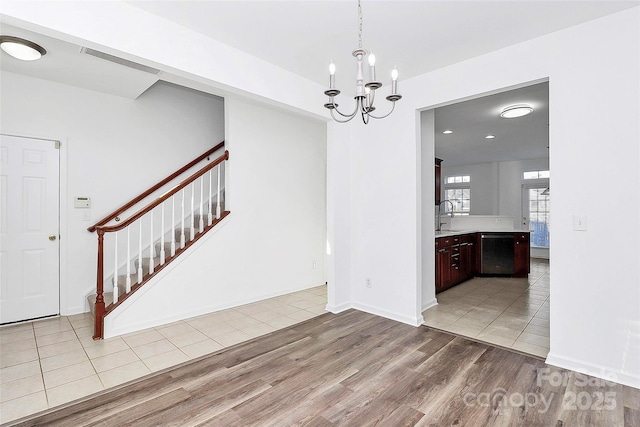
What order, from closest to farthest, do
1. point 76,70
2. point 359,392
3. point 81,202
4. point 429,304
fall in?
point 359,392 < point 76,70 < point 81,202 < point 429,304

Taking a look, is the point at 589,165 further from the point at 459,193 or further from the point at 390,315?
the point at 459,193

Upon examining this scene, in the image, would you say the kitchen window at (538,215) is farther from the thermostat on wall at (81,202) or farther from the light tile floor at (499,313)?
the thermostat on wall at (81,202)

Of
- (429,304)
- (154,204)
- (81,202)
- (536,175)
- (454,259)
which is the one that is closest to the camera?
(154,204)

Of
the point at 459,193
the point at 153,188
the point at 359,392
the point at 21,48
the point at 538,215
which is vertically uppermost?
the point at 21,48

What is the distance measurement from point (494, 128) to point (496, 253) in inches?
89.4

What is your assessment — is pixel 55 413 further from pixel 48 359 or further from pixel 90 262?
pixel 90 262

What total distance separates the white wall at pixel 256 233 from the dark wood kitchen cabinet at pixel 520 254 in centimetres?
362

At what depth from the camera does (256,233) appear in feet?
14.4

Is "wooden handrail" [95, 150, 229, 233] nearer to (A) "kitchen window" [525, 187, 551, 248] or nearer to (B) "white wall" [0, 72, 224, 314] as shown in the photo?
(B) "white wall" [0, 72, 224, 314]

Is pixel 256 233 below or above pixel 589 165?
below

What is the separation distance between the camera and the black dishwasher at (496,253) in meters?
5.82

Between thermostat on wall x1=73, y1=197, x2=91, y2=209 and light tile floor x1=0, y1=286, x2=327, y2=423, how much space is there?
1.29 metres

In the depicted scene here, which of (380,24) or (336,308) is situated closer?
(380,24)

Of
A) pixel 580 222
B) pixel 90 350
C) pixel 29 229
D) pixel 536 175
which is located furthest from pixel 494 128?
pixel 29 229
